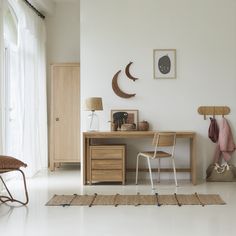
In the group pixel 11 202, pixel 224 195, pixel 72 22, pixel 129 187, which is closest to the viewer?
pixel 11 202

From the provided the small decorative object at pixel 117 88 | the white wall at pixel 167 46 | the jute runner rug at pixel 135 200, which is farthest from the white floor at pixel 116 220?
the small decorative object at pixel 117 88

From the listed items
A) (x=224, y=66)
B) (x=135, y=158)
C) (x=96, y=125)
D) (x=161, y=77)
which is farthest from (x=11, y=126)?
(x=224, y=66)

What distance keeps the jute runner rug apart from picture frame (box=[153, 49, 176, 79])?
1973 millimetres

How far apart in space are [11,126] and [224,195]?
11.0 ft

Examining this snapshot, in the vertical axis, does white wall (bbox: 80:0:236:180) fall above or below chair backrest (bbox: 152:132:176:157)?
above

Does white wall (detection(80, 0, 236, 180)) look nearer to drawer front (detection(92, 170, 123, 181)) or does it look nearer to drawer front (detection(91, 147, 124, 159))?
drawer front (detection(91, 147, 124, 159))

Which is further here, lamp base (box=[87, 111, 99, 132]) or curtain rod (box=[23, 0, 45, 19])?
curtain rod (box=[23, 0, 45, 19])

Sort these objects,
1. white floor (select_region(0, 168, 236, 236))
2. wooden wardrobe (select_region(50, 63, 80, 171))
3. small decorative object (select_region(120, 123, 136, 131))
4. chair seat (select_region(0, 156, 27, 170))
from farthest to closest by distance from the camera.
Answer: wooden wardrobe (select_region(50, 63, 80, 171)) < small decorative object (select_region(120, 123, 136, 131)) < chair seat (select_region(0, 156, 27, 170)) < white floor (select_region(0, 168, 236, 236))

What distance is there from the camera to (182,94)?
6555 mm

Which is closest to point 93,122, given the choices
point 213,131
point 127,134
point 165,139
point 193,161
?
point 127,134

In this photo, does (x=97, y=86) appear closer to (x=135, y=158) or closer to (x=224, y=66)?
(x=135, y=158)

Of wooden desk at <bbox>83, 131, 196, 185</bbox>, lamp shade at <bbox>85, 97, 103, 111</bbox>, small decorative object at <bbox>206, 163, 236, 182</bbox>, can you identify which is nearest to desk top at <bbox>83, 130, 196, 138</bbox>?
wooden desk at <bbox>83, 131, 196, 185</bbox>

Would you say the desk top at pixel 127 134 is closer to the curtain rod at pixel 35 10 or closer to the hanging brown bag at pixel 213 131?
the hanging brown bag at pixel 213 131

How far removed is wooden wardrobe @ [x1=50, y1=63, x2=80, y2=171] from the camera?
24.9 ft
